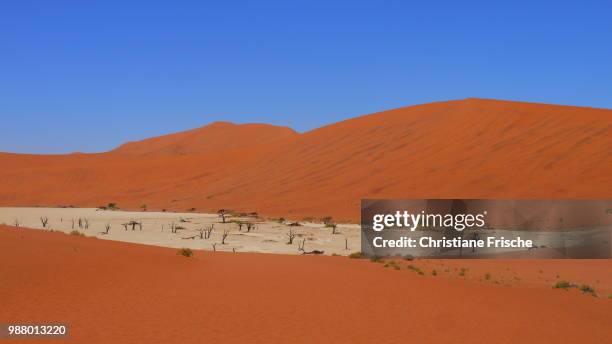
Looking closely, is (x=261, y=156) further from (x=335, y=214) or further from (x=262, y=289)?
(x=262, y=289)

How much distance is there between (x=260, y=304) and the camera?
9969mm

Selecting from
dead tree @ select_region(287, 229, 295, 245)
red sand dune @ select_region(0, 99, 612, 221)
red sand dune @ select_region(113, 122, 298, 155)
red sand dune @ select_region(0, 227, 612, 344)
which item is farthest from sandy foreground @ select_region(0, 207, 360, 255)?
red sand dune @ select_region(113, 122, 298, 155)

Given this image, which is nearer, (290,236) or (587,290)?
(587,290)

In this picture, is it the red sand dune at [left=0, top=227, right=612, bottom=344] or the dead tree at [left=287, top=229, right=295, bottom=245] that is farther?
the dead tree at [left=287, top=229, right=295, bottom=245]

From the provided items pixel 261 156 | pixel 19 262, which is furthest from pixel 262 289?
pixel 261 156

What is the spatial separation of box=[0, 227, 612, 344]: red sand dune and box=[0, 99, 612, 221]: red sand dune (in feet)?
79.4

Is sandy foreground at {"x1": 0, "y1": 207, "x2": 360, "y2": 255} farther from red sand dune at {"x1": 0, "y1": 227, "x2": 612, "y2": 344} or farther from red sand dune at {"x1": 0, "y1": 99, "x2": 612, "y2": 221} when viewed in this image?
red sand dune at {"x1": 0, "y1": 227, "x2": 612, "y2": 344}

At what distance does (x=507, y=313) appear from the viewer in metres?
10.6

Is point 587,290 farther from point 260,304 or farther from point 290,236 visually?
point 290,236

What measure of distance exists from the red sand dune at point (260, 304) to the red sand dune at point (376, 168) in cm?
2421

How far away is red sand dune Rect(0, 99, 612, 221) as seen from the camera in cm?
3944

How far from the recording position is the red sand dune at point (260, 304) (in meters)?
8.17

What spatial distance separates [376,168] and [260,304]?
38935 mm

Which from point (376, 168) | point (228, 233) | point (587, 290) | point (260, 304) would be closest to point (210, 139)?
point (376, 168)
